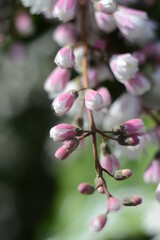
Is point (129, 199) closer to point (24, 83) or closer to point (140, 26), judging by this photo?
point (140, 26)

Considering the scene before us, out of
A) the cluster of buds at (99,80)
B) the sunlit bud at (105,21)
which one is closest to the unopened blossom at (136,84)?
the cluster of buds at (99,80)

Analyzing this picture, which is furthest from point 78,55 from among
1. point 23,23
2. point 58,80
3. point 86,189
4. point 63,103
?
point 23,23

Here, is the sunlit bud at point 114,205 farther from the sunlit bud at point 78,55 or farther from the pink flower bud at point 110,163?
the sunlit bud at point 78,55

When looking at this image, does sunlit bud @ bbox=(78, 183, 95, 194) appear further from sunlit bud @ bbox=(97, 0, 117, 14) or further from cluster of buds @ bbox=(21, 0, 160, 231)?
sunlit bud @ bbox=(97, 0, 117, 14)

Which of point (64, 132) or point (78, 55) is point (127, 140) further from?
point (78, 55)

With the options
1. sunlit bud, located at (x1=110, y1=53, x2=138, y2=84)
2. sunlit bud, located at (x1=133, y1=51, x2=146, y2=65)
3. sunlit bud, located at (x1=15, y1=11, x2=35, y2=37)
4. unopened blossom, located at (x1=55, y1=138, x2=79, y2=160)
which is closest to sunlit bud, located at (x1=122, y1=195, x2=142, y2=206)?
unopened blossom, located at (x1=55, y1=138, x2=79, y2=160)

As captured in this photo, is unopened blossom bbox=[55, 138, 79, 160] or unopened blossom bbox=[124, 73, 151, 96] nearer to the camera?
unopened blossom bbox=[55, 138, 79, 160]
